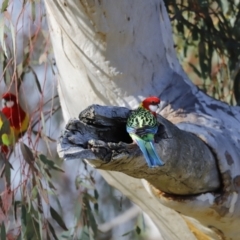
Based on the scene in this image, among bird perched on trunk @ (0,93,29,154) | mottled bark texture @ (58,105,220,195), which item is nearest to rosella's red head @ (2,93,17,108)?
bird perched on trunk @ (0,93,29,154)

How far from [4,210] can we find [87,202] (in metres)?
0.26

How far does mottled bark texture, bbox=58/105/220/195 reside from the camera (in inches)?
39.9

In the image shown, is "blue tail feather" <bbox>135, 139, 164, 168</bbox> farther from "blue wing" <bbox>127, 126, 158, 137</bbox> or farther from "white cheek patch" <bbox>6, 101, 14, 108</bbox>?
"white cheek patch" <bbox>6, 101, 14, 108</bbox>

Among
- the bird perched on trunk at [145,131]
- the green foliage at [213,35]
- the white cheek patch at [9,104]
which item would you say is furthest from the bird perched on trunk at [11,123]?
the bird perched on trunk at [145,131]

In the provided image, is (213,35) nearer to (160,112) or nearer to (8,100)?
(8,100)

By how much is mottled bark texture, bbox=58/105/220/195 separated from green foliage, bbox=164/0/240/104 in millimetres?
795

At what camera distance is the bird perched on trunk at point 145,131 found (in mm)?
1014

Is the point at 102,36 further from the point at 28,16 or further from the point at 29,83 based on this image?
the point at 29,83

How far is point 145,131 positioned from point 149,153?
3 cm

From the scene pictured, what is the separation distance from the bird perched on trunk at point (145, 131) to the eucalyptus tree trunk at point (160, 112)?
0.02 metres

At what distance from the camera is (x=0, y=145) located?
5.39 feet

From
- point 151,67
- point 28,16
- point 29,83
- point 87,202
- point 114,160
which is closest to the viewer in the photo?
point 114,160

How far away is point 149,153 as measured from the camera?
1027 millimetres

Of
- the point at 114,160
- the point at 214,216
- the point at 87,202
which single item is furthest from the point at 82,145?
the point at 87,202
